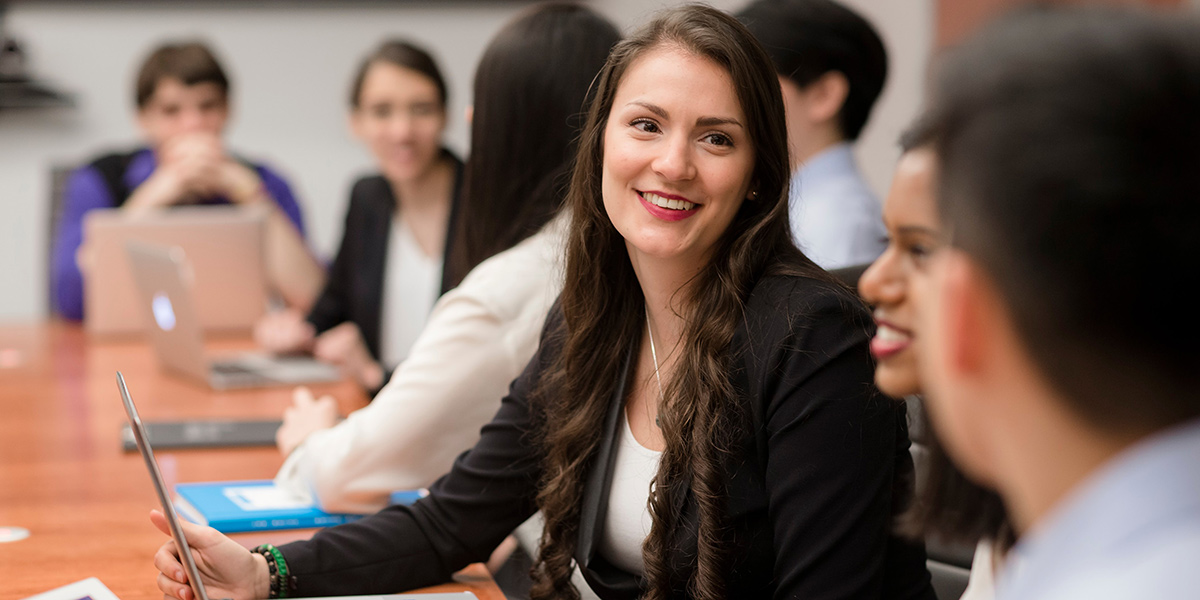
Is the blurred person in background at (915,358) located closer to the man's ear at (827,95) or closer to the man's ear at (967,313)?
the man's ear at (967,313)

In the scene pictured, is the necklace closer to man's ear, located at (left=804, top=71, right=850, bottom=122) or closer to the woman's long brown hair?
the woman's long brown hair

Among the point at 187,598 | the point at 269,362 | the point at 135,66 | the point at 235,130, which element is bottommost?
the point at 269,362

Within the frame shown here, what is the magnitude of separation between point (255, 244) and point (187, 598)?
1852 mm

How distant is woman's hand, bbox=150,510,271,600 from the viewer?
1239 millimetres

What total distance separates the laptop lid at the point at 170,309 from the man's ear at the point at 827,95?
1.40 metres

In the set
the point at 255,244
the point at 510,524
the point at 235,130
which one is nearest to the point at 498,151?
the point at 510,524

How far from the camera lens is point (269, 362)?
281 centimetres

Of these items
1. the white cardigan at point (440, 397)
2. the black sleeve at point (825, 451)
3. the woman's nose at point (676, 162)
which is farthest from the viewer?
the white cardigan at point (440, 397)

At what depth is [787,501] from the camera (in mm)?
1191

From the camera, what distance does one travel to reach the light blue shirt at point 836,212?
7.41 ft

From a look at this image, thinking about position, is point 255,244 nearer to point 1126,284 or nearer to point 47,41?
point 47,41

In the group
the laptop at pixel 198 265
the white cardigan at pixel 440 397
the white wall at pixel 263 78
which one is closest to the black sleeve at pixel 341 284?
the laptop at pixel 198 265

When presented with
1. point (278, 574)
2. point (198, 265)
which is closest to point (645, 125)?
point (278, 574)

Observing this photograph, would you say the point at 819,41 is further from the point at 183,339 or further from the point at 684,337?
the point at 183,339
